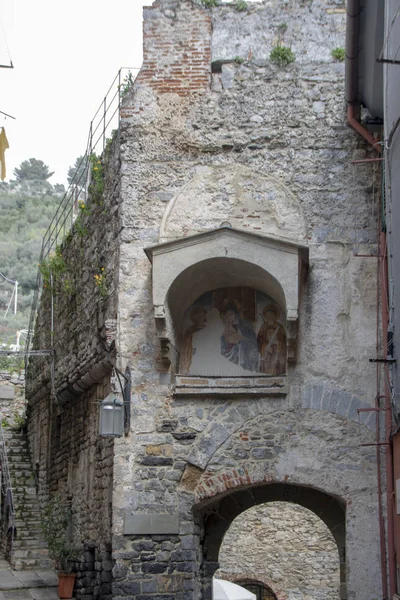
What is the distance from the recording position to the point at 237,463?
9.48 m

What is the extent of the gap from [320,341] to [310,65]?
3277mm

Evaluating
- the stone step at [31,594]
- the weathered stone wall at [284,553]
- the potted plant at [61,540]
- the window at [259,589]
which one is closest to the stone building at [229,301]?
the potted plant at [61,540]

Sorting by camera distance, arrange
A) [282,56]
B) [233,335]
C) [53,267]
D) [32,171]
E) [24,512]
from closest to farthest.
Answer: [233,335] < [282,56] < [53,267] < [24,512] < [32,171]

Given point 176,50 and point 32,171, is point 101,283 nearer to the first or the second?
point 176,50

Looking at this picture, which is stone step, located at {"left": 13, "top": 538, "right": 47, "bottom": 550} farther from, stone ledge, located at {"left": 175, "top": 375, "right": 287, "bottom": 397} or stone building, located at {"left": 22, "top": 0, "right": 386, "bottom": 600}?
stone ledge, located at {"left": 175, "top": 375, "right": 287, "bottom": 397}

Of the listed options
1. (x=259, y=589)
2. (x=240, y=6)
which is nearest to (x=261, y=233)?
(x=240, y=6)

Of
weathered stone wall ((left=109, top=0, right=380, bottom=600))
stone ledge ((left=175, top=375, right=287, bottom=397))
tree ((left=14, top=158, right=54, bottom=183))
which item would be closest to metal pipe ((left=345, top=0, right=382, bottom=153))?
weathered stone wall ((left=109, top=0, right=380, bottom=600))

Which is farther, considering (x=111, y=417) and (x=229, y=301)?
(x=229, y=301)

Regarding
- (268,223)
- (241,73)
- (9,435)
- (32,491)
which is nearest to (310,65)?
(241,73)

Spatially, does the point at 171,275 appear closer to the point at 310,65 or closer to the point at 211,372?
the point at 211,372

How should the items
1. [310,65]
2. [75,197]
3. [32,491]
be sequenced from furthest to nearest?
[32,491]
[75,197]
[310,65]

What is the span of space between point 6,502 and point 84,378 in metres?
4.28

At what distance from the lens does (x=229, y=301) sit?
33.7 ft

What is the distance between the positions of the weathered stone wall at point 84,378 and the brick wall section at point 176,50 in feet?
3.39
